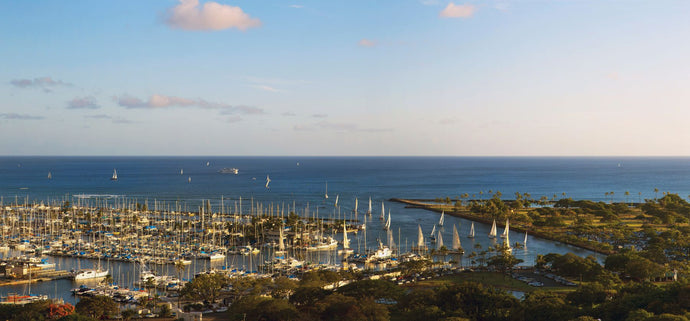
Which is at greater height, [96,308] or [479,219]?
[96,308]

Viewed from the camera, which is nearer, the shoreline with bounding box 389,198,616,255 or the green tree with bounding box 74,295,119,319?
the green tree with bounding box 74,295,119,319

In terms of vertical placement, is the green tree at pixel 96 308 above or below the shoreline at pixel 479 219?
above

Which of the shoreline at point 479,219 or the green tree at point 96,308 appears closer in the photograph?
the green tree at point 96,308

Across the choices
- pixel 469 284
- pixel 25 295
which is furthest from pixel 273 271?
pixel 469 284

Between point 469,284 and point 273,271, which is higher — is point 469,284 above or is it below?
above

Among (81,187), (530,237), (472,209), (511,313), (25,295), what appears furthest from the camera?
(81,187)

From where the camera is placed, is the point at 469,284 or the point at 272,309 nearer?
the point at 272,309

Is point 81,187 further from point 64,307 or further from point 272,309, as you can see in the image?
point 272,309

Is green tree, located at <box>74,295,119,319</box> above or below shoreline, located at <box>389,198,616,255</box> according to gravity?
above

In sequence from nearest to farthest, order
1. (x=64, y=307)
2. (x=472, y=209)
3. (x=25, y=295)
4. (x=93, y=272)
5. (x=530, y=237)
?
(x=64, y=307), (x=25, y=295), (x=93, y=272), (x=530, y=237), (x=472, y=209)

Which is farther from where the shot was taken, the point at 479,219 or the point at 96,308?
the point at 479,219
